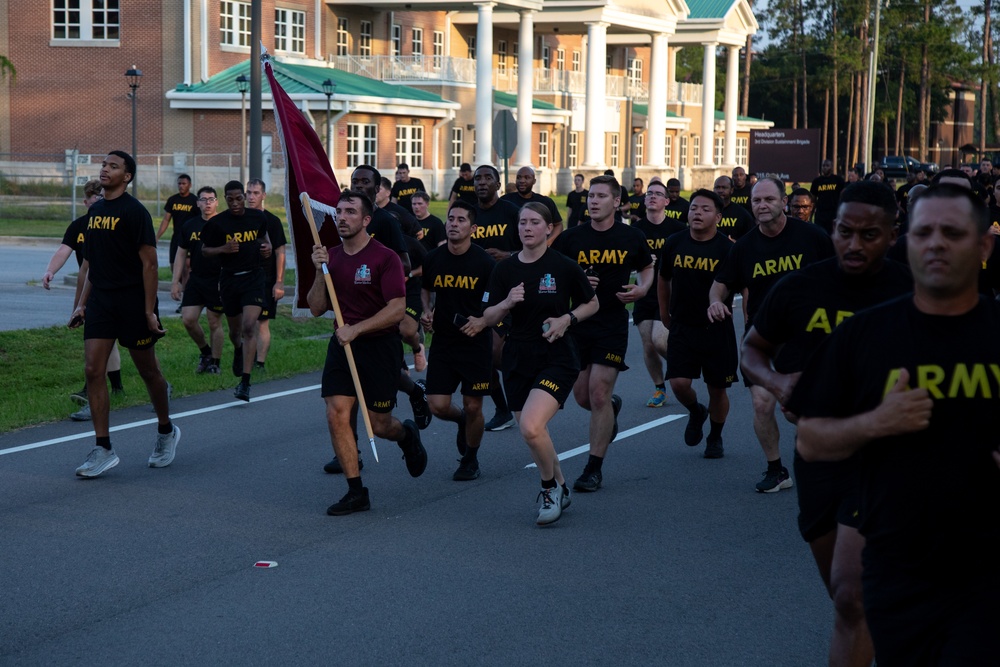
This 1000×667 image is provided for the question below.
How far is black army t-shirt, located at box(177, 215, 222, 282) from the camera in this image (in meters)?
13.7

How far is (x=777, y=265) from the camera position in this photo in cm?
755

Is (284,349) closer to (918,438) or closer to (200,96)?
(918,438)

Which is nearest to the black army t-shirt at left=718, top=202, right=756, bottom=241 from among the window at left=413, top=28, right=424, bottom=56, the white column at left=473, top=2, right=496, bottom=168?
the white column at left=473, top=2, right=496, bottom=168

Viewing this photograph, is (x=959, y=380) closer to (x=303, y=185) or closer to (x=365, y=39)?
(x=303, y=185)

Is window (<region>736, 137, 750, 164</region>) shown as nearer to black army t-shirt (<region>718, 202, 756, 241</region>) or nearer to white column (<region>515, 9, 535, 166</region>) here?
white column (<region>515, 9, 535, 166</region>)

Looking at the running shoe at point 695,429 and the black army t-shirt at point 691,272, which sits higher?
the black army t-shirt at point 691,272

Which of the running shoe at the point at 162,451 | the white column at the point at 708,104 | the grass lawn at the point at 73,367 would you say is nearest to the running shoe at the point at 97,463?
the running shoe at the point at 162,451

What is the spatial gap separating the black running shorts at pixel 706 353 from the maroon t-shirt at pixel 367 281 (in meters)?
2.49

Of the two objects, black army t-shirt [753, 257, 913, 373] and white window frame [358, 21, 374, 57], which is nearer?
black army t-shirt [753, 257, 913, 373]

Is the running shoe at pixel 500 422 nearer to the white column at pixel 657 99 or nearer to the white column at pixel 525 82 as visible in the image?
the white column at pixel 525 82

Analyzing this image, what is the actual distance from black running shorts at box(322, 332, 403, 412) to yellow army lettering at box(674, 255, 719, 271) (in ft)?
8.32

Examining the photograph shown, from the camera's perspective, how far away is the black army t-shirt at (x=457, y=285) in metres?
9.32

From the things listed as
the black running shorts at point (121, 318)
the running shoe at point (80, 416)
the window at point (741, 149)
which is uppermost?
the window at point (741, 149)

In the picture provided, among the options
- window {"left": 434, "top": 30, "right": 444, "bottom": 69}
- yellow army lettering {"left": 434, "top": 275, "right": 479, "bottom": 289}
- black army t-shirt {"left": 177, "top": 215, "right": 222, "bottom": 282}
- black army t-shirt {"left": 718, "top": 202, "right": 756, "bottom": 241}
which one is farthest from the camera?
window {"left": 434, "top": 30, "right": 444, "bottom": 69}
